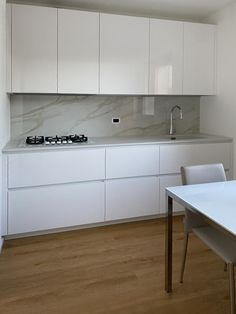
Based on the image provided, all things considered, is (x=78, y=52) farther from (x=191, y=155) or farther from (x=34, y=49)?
(x=191, y=155)

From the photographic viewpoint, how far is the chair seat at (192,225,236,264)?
1720 mm

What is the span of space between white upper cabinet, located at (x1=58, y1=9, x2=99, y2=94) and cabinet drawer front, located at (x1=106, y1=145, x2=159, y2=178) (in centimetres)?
72

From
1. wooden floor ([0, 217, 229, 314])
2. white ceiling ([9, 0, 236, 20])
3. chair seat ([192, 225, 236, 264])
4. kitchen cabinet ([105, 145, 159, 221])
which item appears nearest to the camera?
chair seat ([192, 225, 236, 264])

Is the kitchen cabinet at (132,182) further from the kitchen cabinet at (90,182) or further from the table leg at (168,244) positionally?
the table leg at (168,244)

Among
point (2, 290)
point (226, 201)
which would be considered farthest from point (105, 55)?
point (2, 290)

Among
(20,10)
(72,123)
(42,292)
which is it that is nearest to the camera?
(42,292)

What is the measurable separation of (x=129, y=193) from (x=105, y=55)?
1.49 meters

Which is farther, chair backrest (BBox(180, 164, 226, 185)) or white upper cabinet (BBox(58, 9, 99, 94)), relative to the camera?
white upper cabinet (BBox(58, 9, 99, 94))

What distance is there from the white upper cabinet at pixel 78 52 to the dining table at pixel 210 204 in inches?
69.6

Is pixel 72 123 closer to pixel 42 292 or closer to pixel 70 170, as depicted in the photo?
pixel 70 170

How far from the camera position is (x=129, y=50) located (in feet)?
11.2

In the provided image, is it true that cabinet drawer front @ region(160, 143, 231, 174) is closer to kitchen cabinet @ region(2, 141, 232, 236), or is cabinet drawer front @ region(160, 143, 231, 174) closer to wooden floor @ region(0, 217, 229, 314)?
kitchen cabinet @ region(2, 141, 232, 236)

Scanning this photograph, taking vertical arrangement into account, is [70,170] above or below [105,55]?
below

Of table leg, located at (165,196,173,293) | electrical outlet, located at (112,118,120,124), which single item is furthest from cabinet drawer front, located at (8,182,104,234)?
table leg, located at (165,196,173,293)
